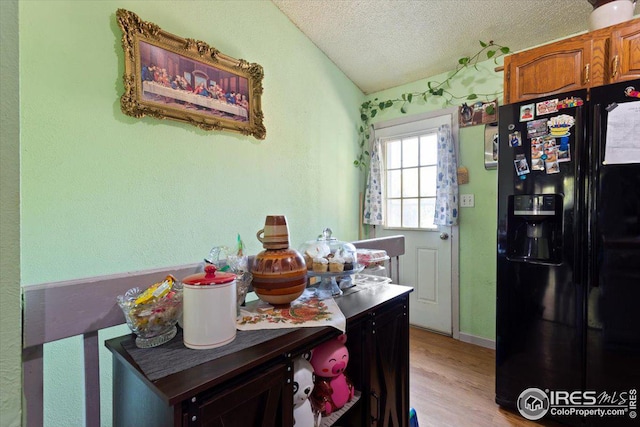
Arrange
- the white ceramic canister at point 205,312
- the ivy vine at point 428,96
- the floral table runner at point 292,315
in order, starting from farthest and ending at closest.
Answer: the ivy vine at point 428,96, the floral table runner at point 292,315, the white ceramic canister at point 205,312

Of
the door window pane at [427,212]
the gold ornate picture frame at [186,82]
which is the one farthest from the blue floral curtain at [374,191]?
the gold ornate picture frame at [186,82]

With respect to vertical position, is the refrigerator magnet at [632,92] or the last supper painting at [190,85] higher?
the last supper painting at [190,85]

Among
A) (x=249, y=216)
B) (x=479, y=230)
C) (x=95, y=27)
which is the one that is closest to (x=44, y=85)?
(x=95, y=27)

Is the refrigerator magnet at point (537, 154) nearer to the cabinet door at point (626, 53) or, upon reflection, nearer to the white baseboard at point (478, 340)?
the cabinet door at point (626, 53)

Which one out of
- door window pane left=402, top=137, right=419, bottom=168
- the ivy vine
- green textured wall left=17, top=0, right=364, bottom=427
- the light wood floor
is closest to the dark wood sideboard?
the light wood floor

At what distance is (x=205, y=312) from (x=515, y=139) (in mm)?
1794

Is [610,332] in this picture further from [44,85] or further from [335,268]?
[44,85]

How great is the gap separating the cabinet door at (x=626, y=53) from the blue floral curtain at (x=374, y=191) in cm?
182

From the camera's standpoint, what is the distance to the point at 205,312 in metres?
0.76

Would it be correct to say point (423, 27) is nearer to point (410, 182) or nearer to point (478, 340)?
point (410, 182)

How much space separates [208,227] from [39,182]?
2.65ft

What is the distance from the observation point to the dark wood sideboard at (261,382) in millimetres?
618

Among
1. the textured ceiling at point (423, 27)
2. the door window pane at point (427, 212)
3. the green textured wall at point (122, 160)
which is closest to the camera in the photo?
the green textured wall at point (122, 160)

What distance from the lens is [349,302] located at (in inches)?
45.0
